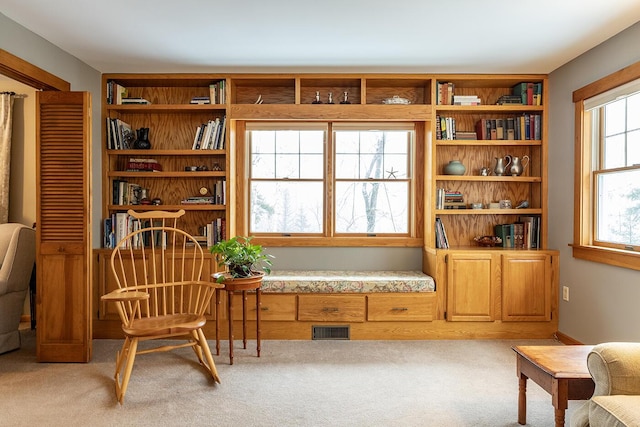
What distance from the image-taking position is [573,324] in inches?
145

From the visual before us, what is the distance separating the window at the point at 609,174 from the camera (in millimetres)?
3115

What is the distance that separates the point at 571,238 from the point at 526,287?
0.57m

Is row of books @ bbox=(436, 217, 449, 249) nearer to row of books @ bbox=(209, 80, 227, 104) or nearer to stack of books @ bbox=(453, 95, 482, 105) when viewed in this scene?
stack of books @ bbox=(453, 95, 482, 105)

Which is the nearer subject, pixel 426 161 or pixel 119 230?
pixel 119 230

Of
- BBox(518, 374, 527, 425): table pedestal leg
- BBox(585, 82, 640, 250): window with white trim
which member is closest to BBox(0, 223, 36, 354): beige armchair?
BBox(518, 374, 527, 425): table pedestal leg

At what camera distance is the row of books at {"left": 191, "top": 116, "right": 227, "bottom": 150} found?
4102mm

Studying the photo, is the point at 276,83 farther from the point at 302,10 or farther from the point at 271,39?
the point at 302,10

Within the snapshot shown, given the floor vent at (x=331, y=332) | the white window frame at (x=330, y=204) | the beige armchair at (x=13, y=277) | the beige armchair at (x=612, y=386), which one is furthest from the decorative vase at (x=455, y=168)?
the beige armchair at (x=13, y=277)

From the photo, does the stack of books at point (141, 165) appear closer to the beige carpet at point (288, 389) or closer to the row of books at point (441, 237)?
the beige carpet at point (288, 389)

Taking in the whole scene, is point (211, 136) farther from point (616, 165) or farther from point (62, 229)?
point (616, 165)

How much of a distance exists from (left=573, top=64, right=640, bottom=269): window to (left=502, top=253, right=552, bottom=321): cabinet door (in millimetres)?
352

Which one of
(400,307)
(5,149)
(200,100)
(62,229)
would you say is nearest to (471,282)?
(400,307)

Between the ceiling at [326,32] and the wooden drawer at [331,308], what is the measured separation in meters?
2.07

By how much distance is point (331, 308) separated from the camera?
382cm
